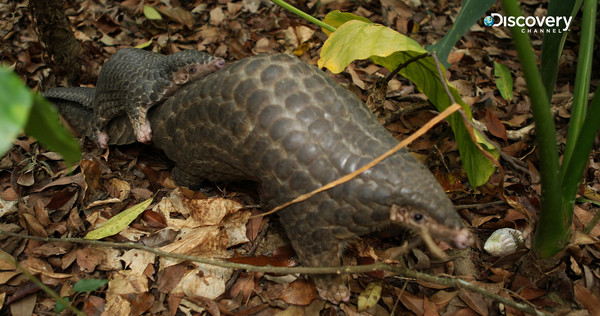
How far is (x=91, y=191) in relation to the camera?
2.88 m

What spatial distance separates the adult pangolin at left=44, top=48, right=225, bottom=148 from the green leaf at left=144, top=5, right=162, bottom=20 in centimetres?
128

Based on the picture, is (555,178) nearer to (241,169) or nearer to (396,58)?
(396,58)

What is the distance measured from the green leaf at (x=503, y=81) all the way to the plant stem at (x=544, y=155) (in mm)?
1686

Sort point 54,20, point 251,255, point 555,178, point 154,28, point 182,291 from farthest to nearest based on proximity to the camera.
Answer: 1. point 154,28
2. point 54,20
3. point 251,255
4. point 182,291
5. point 555,178

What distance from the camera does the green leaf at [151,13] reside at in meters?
4.23

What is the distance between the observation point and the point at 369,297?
235 cm

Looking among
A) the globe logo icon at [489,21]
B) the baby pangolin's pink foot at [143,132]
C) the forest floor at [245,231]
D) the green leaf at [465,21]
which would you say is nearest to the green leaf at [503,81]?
the forest floor at [245,231]

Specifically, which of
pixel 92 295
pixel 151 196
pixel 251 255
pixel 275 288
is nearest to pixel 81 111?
pixel 151 196

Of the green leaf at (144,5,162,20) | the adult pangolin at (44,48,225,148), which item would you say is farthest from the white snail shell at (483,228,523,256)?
the green leaf at (144,5,162,20)

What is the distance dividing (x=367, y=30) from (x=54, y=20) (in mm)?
2501

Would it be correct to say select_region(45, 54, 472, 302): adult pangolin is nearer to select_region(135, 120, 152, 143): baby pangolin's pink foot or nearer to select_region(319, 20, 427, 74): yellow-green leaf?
select_region(319, 20, 427, 74): yellow-green leaf

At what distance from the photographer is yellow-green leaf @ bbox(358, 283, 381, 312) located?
2.33 m

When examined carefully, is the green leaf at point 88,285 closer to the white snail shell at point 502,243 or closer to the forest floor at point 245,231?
the forest floor at point 245,231

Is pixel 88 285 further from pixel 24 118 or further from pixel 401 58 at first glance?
pixel 401 58
